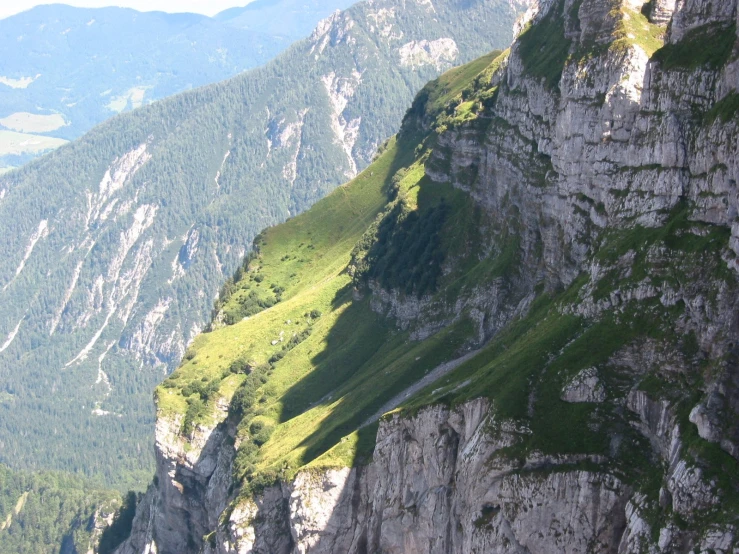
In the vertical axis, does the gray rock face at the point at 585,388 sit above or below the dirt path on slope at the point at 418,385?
below

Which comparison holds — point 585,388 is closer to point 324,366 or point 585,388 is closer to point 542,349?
point 542,349

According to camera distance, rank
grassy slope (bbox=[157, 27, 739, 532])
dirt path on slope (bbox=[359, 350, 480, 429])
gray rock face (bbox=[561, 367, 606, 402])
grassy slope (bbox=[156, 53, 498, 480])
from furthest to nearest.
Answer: grassy slope (bbox=[156, 53, 498, 480])
dirt path on slope (bbox=[359, 350, 480, 429])
gray rock face (bbox=[561, 367, 606, 402])
grassy slope (bbox=[157, 27, 739, 532])

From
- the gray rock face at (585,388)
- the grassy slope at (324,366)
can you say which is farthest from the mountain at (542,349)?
the grassy slope at (324,366)

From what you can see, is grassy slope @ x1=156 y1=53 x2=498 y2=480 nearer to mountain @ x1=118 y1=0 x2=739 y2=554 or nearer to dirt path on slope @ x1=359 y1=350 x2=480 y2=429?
mountain @ x1=118 y1=0 x2=739 y2=554

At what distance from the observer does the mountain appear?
231 ft

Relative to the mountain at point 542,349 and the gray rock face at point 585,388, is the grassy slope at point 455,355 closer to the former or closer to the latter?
the mountain at point 542,349

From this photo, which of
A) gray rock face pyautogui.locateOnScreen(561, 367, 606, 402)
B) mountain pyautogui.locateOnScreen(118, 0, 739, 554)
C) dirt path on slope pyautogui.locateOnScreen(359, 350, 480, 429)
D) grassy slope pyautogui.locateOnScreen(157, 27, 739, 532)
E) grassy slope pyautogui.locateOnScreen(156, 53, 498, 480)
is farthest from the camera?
grassy slope pyautogui.locateOnScreen(156, 53, 498, 480)

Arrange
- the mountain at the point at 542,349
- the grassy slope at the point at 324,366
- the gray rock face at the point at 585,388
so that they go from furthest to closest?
the grassy slope at the point at 324,366 < the gray rock face at the point at 585,388 < the mountain at the point at 542,349

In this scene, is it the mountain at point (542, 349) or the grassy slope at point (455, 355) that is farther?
the grassy slope at point (455, 355)

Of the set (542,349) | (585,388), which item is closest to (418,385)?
(542,349)

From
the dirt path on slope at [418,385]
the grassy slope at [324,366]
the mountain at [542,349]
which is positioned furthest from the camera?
the grassy slope at [324,366]

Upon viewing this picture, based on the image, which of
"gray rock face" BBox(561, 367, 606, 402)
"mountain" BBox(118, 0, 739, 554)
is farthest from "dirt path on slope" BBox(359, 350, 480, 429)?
"gray rock face" BBox(561, 367, 606, 402)

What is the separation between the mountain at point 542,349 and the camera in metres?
70.4

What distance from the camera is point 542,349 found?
84750 mm
